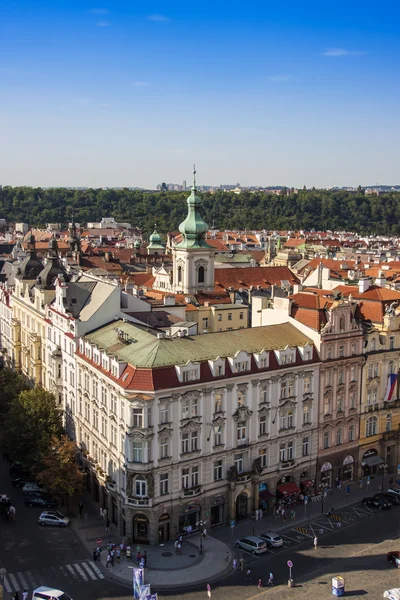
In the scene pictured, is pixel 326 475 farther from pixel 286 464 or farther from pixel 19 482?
pixel 19 482

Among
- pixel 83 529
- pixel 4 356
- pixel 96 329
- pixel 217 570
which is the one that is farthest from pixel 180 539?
pixel 4 356

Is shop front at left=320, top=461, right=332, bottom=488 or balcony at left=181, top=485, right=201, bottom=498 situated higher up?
balcony at left=181, top=485, right=201, bottom=498

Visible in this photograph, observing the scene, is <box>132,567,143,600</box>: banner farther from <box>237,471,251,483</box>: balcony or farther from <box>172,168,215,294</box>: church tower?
<box>172,168,215,294</box>: church tower

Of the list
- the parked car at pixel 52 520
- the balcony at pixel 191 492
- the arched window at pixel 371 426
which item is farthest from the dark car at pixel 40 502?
the arched window at pixel 371 426

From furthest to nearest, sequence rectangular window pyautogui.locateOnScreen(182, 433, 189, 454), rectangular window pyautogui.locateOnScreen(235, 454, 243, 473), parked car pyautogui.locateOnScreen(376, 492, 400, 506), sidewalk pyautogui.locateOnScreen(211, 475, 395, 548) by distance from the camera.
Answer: parked car pyautogui.locateOnScreen(376, 492, 400, 506)
rectangular window pyautogui.locateOnScreen(235, 454, 243, 473)
sidewalk pyautogui.locateOnScreen(211, 475, 395, 548)
rectangular window pyautogui.locateOnScreen(182, 433, 189, 454)

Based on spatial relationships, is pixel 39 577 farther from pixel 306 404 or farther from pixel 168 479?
pixel 306 404

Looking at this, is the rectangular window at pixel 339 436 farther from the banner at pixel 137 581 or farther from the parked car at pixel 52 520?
the banner at pixel 137 581

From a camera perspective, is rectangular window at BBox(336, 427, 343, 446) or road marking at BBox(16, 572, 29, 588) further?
rectangular window at BBox(336, 427, 343, 446)

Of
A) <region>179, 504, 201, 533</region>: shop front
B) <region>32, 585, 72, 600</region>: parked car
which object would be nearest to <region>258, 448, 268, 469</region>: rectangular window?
<region>179, 504, 201, 533</region>: shop front
